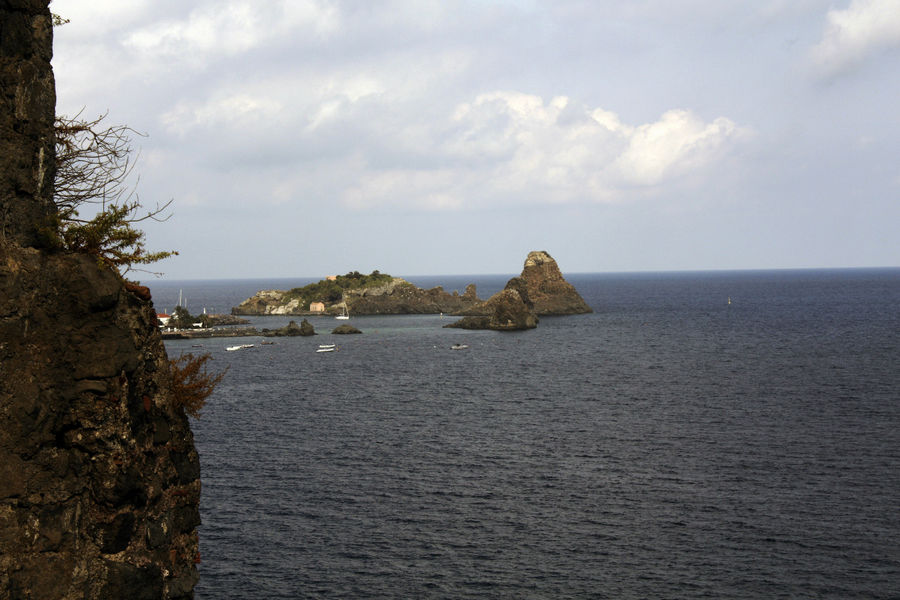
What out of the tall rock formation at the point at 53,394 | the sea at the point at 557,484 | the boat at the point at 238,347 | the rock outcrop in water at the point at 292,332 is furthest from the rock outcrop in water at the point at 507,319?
the tall rock formation at the point at 53,394

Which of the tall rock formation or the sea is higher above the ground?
the tall rock formation

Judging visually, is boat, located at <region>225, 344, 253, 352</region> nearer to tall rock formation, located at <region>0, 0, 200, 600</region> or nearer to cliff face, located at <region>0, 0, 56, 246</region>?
tall rock formation, located at <region>0, 0, 200, 600</region>

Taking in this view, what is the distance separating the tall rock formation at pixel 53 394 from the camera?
13.6m

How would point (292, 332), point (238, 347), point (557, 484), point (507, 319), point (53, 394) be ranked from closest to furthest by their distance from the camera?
point (53, 394) < point (557, 484) < point (238, 347) < point (292, 332) < point (507, 319)

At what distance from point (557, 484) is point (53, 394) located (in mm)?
43126

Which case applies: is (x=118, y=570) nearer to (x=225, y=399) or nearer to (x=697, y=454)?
(x=697, y=454)

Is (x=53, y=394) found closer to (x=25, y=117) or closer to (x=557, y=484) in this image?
(x=25, y=117)

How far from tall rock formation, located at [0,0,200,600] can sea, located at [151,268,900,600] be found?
23.8 m

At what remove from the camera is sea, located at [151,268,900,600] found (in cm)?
3828

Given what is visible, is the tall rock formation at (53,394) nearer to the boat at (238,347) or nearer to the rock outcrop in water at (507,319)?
the boat at (238,347)

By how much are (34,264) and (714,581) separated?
36.1 metres

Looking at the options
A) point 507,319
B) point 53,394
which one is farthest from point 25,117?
point 507,319

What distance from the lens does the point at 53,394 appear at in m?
14.3

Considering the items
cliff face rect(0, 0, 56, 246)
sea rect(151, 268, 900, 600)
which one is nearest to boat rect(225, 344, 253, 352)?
sea rect(151, 268, 900, 600)
